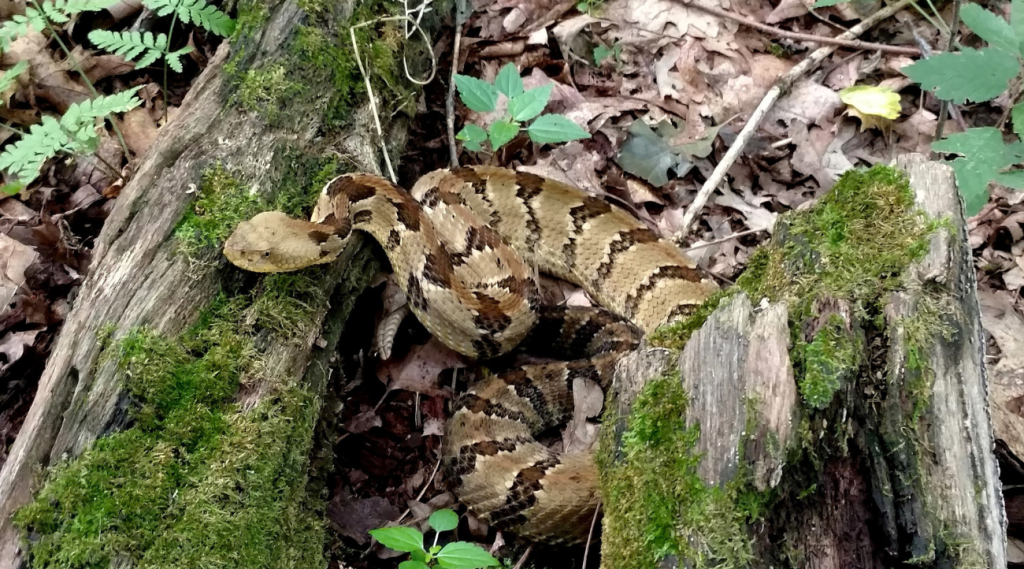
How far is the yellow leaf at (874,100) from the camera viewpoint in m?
4.29

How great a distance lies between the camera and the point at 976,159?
8.72ft

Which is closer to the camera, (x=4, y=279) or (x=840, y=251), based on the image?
(x=840, y=251)

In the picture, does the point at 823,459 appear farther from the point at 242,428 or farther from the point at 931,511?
the point at 242,428

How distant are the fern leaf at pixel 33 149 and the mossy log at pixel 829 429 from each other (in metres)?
2.86

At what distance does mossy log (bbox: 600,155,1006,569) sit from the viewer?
1865mm

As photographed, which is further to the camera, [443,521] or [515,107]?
[515,107]

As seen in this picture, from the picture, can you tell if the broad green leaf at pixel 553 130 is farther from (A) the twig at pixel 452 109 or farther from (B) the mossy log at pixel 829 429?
(B) the mossy log at pixel 829 429

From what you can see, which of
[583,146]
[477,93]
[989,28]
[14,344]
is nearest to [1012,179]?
[989,28]

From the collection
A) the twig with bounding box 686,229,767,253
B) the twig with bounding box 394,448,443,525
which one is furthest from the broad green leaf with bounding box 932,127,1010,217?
the twig with bounding box 394,448,443,525

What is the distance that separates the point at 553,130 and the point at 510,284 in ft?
2.74

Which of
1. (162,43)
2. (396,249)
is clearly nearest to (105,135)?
(162,43)

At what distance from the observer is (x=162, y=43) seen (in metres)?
3.70

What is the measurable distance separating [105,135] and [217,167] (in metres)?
1.61

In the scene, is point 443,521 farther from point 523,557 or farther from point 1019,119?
point 1019,119
